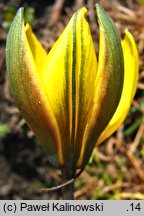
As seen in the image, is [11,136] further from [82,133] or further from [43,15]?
[82,133]

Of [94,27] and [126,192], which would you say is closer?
[126,192]

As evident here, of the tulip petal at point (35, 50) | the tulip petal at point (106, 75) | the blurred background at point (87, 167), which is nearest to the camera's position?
the tulip petal at point (106, 75)

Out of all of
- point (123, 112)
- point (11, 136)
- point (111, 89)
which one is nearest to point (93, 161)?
point (11, 136)

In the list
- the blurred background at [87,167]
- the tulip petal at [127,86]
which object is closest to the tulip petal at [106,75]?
the tulip petal at [127,86]

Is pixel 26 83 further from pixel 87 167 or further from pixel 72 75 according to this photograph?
pixel 87 167

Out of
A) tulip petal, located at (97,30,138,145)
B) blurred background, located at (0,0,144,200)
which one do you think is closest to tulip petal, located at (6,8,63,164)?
tulip petal, located at (97,30,138,145)

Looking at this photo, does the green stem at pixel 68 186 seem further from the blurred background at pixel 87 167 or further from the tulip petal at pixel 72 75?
the blurred background at pixel 87 167

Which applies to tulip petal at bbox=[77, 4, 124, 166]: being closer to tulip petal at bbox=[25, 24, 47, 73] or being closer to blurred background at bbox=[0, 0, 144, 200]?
tulip petal at bbox=[25, 24, 47, 73]
